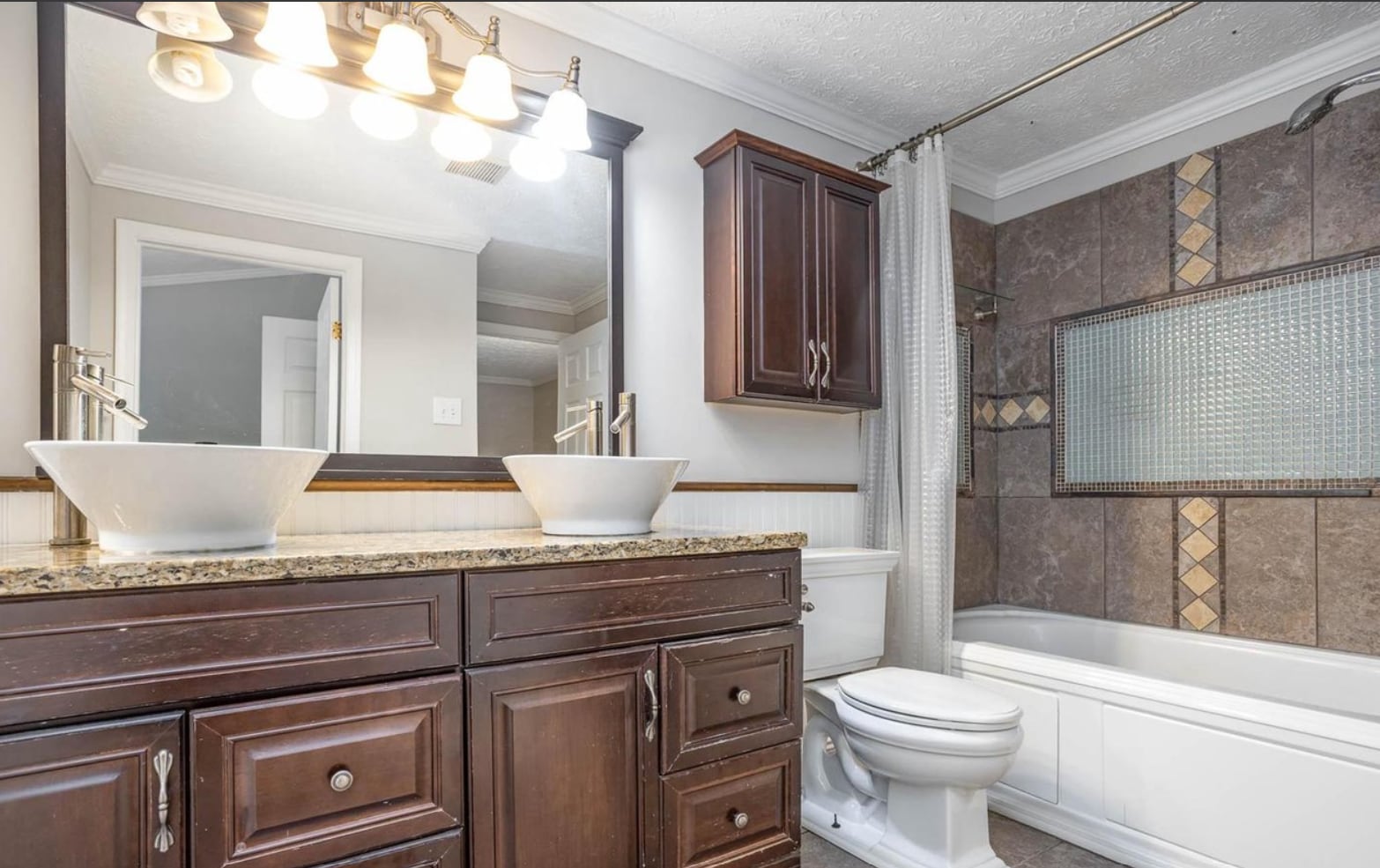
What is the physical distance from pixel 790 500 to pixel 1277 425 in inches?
60.5

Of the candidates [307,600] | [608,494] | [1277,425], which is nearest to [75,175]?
[307,600]

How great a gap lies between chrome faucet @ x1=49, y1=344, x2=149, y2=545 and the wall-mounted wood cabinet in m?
1.39

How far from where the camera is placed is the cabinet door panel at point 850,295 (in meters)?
2.18

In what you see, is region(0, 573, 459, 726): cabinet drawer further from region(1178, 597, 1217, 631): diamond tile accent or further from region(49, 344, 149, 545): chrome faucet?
Result: region(1178, 597, 1217, 631): diamond tile accent

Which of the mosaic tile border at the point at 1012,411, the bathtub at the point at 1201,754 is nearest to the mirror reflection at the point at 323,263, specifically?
the bathtub at the point at 1201,754

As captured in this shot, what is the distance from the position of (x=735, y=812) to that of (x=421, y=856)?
61 centimetres

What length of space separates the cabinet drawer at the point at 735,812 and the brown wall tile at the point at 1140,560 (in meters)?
1.70

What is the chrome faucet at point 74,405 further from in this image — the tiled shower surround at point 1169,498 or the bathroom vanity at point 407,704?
the tiled shower surround at point 1169,498

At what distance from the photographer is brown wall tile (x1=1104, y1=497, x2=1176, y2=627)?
250cm

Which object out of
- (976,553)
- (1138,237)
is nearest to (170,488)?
(976,553)

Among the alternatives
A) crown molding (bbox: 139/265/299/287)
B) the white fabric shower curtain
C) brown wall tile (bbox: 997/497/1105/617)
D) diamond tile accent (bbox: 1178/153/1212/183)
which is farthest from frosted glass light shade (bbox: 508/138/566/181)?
brown wall tile (bbox: 997/497/1105/617)

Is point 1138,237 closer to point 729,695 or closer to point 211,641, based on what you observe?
point 729,695

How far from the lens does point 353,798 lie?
3.50 feet

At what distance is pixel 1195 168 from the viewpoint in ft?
8.08
